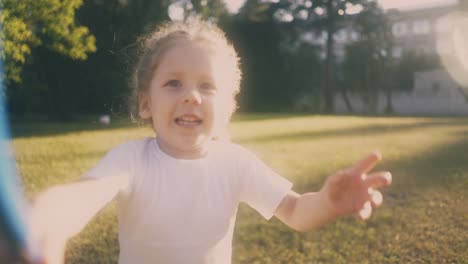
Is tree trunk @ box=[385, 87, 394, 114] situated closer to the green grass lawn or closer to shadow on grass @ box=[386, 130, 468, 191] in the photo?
shadow on grass @ box=[386, 130, 468, 191]

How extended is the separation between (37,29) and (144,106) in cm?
1066

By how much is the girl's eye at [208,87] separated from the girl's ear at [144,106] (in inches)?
12.0

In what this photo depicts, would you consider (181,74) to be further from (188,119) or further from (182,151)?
(182,151)

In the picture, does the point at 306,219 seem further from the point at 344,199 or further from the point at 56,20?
the point at 56,20

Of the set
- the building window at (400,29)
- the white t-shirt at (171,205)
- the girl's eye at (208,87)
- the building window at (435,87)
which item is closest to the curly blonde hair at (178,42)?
the girl's eye at (208,87)

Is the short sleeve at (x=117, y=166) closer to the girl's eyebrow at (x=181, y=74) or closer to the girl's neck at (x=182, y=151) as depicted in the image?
the girl's neck at (x=182, y=151)

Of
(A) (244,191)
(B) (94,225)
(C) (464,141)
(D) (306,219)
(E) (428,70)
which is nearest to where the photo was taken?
(D) (306,219)

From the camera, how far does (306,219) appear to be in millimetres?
2084

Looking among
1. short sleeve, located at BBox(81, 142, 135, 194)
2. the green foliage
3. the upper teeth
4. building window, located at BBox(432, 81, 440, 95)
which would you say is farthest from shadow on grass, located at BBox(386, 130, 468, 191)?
building window, located at BBox(432, 81, 440, 95)

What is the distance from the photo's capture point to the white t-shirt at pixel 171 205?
2.04m

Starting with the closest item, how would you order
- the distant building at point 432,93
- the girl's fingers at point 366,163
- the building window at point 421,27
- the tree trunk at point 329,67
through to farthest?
the girl's fingers at point 366,163 → the tree trunk at point 329,67 → the distant building at point 432,93 → the building window at point 421,27

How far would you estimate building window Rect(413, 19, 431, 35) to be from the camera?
65.6m

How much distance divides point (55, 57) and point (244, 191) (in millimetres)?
17968

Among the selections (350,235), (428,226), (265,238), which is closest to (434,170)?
(428,226)
